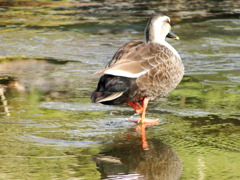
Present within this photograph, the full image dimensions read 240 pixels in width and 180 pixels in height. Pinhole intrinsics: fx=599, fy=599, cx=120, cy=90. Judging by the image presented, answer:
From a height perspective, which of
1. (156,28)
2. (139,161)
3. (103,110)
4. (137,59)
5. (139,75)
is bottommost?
(103,110)

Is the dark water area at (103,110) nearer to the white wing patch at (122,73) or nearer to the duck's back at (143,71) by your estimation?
the duck's back at (143,71)

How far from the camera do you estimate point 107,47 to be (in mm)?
11086

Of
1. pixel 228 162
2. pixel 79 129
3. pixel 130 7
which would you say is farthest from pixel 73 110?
pixel 130 7

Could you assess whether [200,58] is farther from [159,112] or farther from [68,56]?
[159,112]

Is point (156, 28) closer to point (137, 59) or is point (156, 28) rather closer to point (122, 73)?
point (137, 59)

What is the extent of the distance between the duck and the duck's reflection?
745 millimetres

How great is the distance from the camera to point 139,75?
632 cm

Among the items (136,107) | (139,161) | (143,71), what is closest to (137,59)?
(143,71)

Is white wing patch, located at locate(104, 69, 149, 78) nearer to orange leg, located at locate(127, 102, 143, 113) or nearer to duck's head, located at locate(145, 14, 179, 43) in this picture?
orange leg, located at locate(127, 102, 143, 113)

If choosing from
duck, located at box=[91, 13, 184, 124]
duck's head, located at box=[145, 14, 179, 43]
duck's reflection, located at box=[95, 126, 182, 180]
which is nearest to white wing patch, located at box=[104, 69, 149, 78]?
duck, located at box=[91, 13, 184, 124]

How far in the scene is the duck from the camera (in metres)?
6.25

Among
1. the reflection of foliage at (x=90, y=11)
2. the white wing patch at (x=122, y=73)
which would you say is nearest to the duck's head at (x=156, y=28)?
the white wing patch at (x=122, y=73)

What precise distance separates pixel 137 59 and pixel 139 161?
172cm

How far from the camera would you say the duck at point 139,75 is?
625cm
